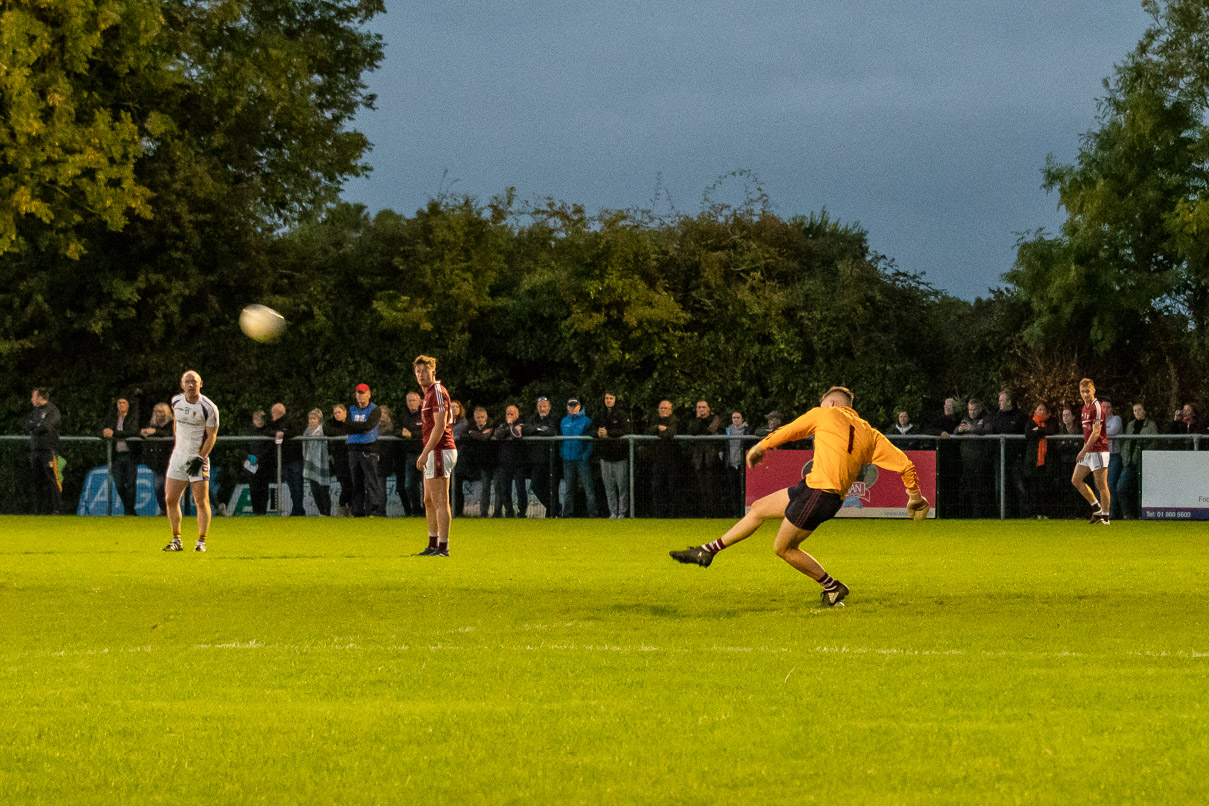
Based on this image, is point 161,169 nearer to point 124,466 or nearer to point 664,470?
point 124,466

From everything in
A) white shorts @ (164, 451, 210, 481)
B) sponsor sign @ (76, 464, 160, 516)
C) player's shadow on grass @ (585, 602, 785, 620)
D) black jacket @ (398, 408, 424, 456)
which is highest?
black jacket @ (398, 408, 424, 456)

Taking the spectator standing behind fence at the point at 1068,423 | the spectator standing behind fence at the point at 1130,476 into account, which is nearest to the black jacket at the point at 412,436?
the spectator standing behind fence at the point at 1068,423

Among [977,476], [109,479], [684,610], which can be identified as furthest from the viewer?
[109,479]

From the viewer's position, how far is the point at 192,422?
56.7ft

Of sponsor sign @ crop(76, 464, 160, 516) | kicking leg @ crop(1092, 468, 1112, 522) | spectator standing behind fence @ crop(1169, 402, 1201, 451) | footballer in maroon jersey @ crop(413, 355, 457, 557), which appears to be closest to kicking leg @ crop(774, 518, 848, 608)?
footballer in maroon jersey @ crop(413, 355, 457, 557)

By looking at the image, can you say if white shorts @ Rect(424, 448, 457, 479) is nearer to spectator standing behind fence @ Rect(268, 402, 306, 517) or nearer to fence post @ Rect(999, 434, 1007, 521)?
spectator standing behind fence @ Rect(268, 402, 306, 517)

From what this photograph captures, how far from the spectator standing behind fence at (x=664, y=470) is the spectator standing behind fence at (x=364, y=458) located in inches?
184

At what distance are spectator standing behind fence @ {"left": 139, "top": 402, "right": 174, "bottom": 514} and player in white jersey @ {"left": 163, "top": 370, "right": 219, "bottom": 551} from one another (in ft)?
31.6

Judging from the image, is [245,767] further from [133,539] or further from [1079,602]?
[133,539]

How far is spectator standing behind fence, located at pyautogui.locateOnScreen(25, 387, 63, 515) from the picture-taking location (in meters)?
27.0

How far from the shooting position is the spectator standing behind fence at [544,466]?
84.6 ft

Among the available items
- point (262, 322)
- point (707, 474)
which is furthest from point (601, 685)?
point (707, 474)

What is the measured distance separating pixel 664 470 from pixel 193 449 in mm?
9903

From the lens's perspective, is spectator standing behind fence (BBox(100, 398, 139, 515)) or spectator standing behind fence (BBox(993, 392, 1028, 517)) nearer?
spectator standing behind fence (BBox(993, 392, 1028, 517))
